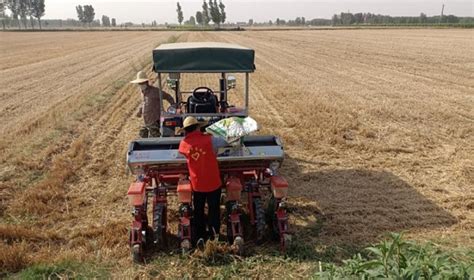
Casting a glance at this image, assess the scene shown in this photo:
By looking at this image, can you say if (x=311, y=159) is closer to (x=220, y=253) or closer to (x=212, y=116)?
(x=212, y=116)

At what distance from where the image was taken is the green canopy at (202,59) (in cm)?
643

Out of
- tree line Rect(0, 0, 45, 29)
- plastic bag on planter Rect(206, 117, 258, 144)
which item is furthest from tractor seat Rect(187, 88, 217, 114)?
tree line Rect(0, 0, 45, 29)

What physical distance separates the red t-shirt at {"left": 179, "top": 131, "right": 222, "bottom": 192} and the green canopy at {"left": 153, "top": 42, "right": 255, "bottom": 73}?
5.39 feet

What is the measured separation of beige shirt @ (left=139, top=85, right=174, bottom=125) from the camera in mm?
7586

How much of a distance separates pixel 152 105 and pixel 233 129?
263cm

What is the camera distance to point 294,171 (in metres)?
8.23

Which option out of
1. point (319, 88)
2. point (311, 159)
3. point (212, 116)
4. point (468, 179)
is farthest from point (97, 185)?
point (319, 88)

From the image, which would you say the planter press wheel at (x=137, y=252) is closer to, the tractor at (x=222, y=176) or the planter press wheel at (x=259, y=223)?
the tractor at (x=222, y=176)

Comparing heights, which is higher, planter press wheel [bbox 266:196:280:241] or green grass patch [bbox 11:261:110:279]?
planter press wheel [bbox 266:196:280:241]

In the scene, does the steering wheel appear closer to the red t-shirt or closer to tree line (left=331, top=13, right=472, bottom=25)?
the red t-shirt

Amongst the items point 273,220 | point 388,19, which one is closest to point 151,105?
point 273,220

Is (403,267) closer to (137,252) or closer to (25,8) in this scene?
(137,252)

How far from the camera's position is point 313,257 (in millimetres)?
5207

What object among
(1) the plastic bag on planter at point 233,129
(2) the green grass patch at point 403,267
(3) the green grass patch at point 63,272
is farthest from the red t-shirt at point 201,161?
(2) the green grass patch at point 403,267
